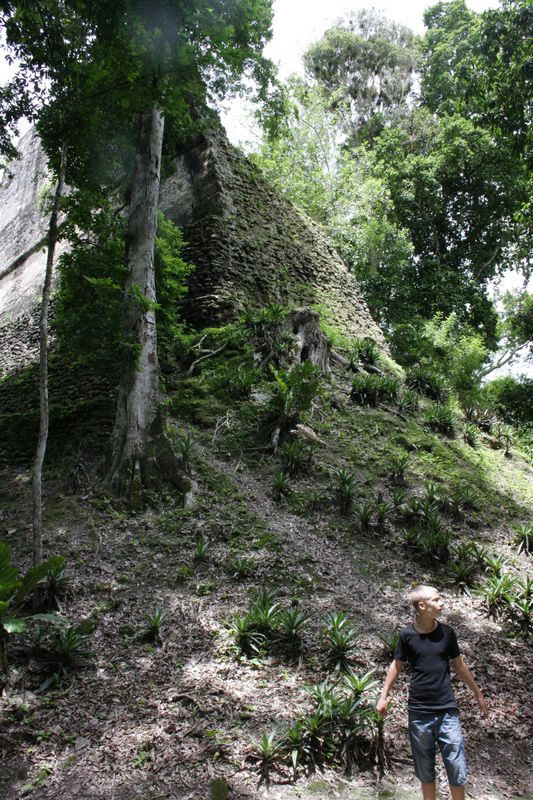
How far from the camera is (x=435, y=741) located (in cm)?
299

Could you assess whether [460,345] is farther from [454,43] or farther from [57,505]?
[454,43]

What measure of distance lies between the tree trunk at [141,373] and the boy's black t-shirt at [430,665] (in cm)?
426

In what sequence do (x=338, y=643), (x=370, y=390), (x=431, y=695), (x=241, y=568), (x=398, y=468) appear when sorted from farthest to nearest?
1. (x=370, y=390)
2. (x=398, y=468)
3. (x=241, y=568)
4. (x=338, y=643)
5. (x=431, y=695)

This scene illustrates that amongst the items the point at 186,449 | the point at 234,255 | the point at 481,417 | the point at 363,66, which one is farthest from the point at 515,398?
the point at 363,66

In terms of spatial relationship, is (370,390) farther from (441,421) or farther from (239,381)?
(239,381)

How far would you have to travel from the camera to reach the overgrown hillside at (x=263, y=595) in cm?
362

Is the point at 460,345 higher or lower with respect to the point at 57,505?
higher

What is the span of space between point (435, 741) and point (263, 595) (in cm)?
240

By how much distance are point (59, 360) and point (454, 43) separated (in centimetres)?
2455

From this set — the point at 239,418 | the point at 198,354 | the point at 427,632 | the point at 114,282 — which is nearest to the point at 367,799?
the point at 427,632

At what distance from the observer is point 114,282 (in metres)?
7.68

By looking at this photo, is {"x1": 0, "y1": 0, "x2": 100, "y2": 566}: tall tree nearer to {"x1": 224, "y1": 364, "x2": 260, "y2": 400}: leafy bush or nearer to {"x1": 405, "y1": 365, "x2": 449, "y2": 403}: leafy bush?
{"x1": 224, "y1": 364, "x2": 260, "y2": 400}: leafy bush

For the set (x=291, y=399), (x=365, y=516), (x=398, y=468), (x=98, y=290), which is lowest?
(x=365, y=516)

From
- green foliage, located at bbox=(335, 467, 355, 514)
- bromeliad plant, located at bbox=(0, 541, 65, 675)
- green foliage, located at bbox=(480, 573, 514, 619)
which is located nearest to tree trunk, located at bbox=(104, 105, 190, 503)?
green foliage, located at bbox=(335, 467, 355, 514)
